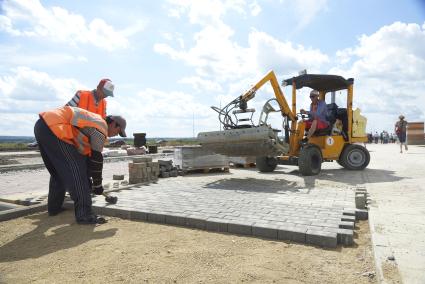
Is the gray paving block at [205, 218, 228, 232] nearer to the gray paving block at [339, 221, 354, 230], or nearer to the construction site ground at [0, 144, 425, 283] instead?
the construction site ground at [0, 144, 425, 283]

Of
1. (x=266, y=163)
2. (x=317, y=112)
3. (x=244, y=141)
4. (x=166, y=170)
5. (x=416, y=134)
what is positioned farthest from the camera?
(x=416, y=134)

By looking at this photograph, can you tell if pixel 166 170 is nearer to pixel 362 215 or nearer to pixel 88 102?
pixel 88 102

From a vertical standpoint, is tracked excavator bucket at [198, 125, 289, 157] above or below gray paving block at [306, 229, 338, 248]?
above

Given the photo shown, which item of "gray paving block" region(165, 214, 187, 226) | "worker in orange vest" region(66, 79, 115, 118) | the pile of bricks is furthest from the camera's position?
the pile of bricks

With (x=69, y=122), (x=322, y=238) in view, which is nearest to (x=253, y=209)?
(x=322, y=238)

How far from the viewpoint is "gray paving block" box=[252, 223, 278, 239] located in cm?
383

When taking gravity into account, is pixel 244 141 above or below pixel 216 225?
above

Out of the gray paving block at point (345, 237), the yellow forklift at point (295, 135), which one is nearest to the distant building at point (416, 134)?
the yellow forklift at point (295, 135)

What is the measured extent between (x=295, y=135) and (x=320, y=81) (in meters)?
1.72

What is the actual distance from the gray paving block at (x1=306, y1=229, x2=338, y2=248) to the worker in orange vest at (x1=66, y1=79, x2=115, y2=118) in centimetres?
356

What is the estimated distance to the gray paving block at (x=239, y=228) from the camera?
13.0ft

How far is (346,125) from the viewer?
1025cm

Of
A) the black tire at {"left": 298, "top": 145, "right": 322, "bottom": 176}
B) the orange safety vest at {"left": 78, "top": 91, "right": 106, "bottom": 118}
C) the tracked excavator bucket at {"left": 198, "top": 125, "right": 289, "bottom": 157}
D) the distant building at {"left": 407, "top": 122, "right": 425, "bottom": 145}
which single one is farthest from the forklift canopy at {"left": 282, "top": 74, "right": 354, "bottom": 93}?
the distant building at {"left": 407, "top": 122, "right": 425, "bottom": 145}

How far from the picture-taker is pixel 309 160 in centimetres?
876
